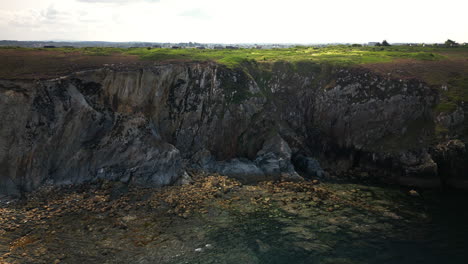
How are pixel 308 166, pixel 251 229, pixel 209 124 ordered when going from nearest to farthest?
pixel 251 229 → pixel 308 166 → pixel 209 124

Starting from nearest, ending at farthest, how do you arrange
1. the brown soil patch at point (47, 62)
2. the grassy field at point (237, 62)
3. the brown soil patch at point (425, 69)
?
the brown soil patch at point (47, 62) → the grassy field at point (237, 62) → the brown soil patch at point (425, 69)

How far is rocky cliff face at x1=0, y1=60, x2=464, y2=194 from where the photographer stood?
42.2 metres

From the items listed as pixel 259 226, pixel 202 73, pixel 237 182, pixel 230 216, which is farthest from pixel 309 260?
pixel 202 73

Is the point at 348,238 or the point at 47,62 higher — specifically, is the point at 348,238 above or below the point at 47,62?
below

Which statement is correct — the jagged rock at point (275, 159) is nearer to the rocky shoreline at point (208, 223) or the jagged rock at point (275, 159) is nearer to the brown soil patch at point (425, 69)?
the rocky shoreline at point (208, 223)

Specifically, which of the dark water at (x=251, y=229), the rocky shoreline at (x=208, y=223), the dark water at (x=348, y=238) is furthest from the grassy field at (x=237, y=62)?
the dark water at (x=348, y=238)

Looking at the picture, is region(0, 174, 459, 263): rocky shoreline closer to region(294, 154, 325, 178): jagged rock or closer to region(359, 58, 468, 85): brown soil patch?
region(294, 154, 325, 178): jagged rock

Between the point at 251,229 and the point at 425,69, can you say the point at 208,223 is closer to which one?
the point at 251,229

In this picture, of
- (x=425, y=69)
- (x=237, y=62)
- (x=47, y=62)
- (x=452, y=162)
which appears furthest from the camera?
(x=237, y=62)

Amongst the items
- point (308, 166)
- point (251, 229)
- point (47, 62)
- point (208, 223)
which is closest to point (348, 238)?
point (251, 229)

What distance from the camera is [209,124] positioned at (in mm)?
52875

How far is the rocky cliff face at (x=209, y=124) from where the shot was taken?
42250 mm

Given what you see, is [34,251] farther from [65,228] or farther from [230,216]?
[230,216]

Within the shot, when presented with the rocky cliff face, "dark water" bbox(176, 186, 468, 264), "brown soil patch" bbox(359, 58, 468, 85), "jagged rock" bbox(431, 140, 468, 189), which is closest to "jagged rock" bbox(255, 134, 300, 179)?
the rocky cliff face
